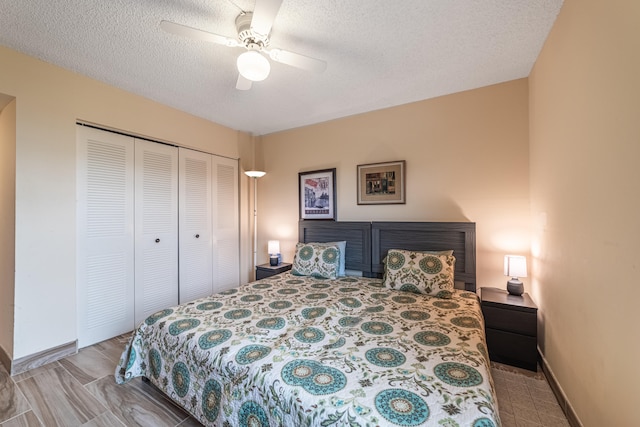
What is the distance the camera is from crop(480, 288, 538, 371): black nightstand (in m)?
1.98

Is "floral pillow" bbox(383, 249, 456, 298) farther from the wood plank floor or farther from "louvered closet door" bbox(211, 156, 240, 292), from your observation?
"louvered closet door" bbox(211, 156, 240, 292)

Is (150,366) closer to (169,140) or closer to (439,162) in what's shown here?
(169,140)

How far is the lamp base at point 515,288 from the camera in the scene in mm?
2250

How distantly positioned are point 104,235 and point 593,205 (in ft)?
12.3

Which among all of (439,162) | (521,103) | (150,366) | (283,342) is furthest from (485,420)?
(521,103)

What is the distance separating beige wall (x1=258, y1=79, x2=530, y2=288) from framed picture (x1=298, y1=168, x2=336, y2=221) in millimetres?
107

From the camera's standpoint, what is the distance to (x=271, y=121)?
3.54 meters

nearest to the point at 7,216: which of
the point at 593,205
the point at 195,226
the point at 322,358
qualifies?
the point at 195,226

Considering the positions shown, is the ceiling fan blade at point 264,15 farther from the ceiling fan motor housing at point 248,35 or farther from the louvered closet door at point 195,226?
the louvered closet door at point 195,226

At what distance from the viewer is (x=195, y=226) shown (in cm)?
336

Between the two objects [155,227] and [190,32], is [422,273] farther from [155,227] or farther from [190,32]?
[155,227]

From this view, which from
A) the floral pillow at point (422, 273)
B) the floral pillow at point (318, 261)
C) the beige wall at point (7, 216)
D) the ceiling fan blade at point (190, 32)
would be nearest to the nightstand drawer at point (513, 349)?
the floral pillow at point (422, 273)

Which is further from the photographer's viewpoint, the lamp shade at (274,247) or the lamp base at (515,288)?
the lamp shade at (274,247)

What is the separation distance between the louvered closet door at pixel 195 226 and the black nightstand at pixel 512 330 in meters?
3.24
